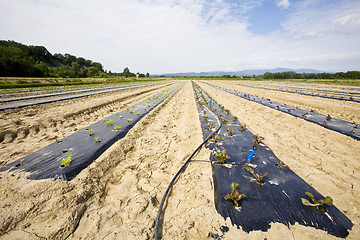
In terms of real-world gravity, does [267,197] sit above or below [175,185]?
above

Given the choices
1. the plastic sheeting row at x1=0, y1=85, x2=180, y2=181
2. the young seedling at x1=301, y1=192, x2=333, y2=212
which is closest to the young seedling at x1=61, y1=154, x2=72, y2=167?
the plastic sheeting row at x1=0, y1=85, x2=180, y2=181

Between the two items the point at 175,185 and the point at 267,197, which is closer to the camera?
the point at 267,197

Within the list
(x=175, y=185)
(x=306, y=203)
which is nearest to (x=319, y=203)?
(x=306, y=203)

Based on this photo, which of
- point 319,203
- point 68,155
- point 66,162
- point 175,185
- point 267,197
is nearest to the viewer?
point 319,203

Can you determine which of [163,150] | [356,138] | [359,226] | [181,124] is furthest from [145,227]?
[356,138]

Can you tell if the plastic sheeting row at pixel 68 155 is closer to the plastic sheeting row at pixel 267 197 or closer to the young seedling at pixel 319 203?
the plastic sheeting row at pixel 267 197

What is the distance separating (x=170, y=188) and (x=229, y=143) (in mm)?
2280

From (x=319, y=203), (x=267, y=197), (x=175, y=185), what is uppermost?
(x=319, y=203)

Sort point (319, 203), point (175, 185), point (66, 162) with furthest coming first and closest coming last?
1. point (66, 162)
2. point (175, 185)
3. point (319, 203)

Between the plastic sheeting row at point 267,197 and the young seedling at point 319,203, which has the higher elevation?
the young seedling at point 319,203

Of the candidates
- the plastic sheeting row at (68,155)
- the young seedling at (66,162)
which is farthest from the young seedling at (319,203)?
the young seedling at (66,162)

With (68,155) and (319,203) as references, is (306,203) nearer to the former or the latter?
(319,203)

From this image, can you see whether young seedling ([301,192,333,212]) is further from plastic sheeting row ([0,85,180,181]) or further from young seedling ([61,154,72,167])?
young seedling ([61,154,72,167])

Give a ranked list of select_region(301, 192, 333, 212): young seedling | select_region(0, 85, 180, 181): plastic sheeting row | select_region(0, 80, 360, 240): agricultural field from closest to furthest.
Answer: select_region(0, 80, 360, 240): agricultural field
select_region(301, 192, 333, 212): young seedling
select_region(0, 85, 180, 181): plastic sheeting row
